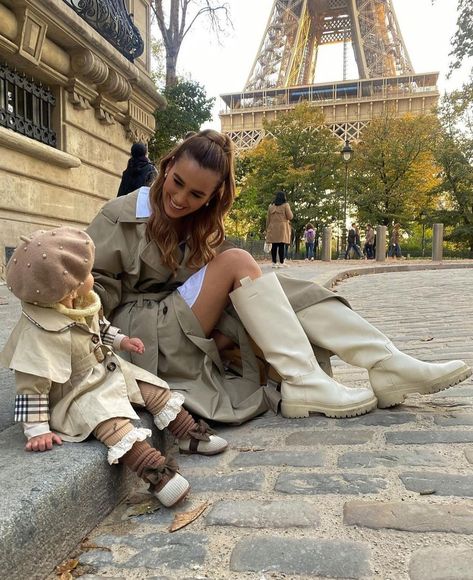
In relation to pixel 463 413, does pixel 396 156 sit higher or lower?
higher

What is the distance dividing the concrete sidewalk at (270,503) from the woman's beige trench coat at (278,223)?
11022 millimetres

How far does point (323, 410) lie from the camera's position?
7.75 feet

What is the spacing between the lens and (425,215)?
3083 cm

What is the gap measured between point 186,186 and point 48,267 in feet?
2.67

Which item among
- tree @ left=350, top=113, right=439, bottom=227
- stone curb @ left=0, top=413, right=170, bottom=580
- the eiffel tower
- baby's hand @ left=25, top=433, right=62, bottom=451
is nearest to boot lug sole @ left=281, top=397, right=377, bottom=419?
stone curb @ left=0, top=413, right=170, bottom=580

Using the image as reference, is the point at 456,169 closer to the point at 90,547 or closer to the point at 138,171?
the point at 138,171

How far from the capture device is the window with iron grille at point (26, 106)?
271 inches

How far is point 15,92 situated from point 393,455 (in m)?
6.91

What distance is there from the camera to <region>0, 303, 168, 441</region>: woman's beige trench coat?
64.7 inches

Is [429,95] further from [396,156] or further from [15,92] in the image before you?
[15,92]

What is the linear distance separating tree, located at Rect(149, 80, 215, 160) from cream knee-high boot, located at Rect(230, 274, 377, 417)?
1480cm

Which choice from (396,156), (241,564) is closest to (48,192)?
(241,564)

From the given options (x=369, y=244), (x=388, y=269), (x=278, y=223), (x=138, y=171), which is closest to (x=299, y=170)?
(x=369, y=244)

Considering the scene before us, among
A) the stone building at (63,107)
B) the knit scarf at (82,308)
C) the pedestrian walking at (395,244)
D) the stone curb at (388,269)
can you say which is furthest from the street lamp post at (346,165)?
the knit scarf at (82,308)
